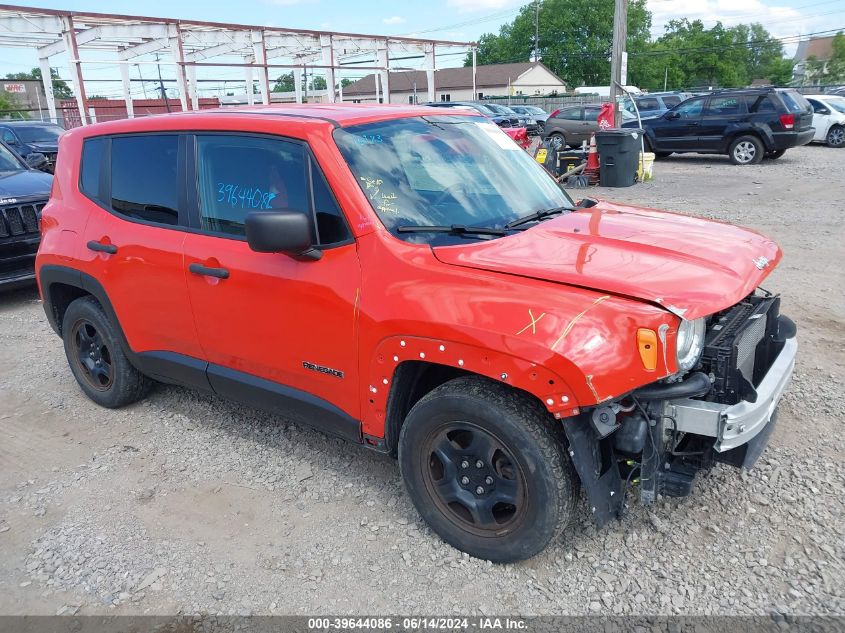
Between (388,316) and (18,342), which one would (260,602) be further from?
(18,342)

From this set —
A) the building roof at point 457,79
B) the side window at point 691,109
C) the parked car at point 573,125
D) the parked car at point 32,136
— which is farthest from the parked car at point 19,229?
the building roof at point 457,79

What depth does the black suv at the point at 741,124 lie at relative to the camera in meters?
16.2

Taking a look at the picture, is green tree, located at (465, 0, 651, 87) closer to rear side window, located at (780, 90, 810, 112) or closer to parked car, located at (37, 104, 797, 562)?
rear side window, located at (780, 90, 810, 112)

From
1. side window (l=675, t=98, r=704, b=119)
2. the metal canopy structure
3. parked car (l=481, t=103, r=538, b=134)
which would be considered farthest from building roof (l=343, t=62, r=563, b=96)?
side window (l=675, t=98, r=704, b=119)

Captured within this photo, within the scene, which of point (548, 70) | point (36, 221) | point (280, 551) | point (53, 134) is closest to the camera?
point (280, 551)

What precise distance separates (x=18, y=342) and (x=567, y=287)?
570 cm

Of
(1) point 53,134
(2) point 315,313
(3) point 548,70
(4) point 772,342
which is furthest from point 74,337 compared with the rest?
(3) point 548,70

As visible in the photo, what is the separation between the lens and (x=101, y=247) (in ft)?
13.5

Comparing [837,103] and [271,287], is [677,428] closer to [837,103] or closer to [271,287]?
[271,287]

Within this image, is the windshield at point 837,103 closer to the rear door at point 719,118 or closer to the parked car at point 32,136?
the rear door at point 719,118

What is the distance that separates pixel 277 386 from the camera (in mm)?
3441

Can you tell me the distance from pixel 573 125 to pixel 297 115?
812 inches

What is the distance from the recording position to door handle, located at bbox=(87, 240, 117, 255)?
404 centimetres

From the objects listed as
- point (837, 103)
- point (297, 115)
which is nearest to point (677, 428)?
point (297, 115)
